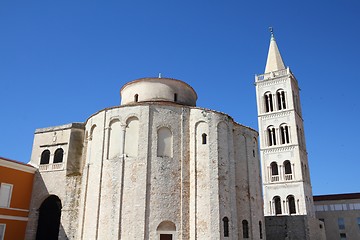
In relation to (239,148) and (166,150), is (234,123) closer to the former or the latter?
(239,148)

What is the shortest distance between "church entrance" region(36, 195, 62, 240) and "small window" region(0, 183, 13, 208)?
2.71m

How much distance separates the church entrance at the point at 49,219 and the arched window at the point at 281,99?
29.3 m

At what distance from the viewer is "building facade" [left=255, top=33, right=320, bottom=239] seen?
3541 cm

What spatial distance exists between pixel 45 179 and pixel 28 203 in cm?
206

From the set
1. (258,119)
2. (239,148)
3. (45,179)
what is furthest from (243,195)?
(258,119)

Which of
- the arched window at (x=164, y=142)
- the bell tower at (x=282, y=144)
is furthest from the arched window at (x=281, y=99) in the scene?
the arched window at (x=164, y=142)

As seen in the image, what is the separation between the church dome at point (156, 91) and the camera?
26.2 meters

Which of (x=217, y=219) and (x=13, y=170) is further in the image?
(x=13, y=170)

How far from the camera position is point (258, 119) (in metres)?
44.3

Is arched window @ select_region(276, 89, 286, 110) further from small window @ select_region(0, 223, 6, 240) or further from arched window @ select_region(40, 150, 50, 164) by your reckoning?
small window @ select_region(0, 223, 6, 240)

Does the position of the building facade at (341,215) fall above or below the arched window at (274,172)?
below

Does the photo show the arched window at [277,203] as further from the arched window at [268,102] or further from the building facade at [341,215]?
the building facade at [341,215]

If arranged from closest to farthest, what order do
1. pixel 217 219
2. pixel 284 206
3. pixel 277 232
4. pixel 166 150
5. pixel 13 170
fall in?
pixel 217 219 < pixel 166 150 < pixel 13 170 < pixel 277 232 < pixel 284 206

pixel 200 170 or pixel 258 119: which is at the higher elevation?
pixel 258 119
